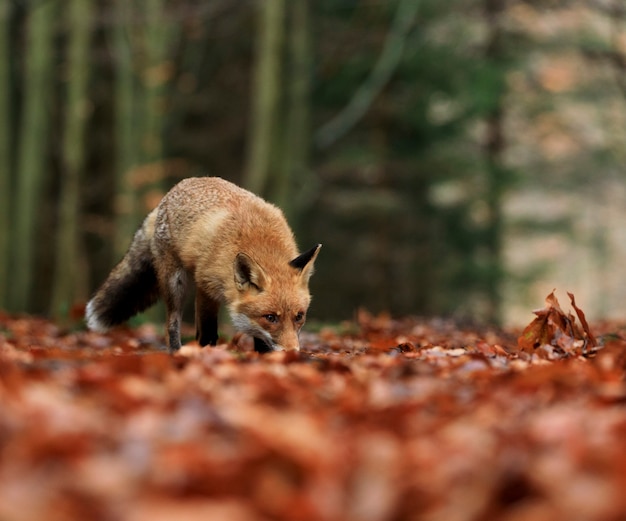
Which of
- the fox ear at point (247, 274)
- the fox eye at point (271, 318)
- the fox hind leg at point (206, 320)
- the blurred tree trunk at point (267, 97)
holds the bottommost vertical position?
the fox hind leg at point (206, 320)

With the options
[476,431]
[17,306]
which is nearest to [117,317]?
[476,431]

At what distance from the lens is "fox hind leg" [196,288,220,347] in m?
7.66

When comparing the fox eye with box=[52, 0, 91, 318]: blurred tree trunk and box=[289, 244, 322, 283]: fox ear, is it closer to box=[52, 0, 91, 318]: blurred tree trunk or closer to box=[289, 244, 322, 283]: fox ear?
box=[289, 244, 322, 283]: fox ear

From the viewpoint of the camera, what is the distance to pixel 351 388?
12.8ft

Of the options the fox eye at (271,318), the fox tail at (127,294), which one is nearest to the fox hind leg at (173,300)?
the fox tail at (127,294)

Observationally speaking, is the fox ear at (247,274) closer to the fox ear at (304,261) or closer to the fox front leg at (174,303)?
the fox ear at (304,261)

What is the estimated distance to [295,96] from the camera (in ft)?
55.1

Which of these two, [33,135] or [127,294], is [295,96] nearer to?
[33,135]

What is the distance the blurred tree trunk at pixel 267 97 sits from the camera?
15531mm

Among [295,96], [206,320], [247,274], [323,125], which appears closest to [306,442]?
[247,274]

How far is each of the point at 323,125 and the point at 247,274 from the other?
17.3m

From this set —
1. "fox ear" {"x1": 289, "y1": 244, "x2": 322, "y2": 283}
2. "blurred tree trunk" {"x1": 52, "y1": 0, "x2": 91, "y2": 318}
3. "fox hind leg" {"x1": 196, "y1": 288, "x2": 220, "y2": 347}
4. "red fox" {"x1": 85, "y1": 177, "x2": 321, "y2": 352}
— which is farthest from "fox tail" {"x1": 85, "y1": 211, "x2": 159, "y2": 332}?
"blurred tree trunk" {"x1": 52, "y1": 0, "x2": 91, "y2": 318}

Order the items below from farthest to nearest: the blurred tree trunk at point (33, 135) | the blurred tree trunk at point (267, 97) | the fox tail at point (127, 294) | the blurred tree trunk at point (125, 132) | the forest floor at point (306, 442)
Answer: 1. the blurred tree trunk at point (33, 135)
2. the blurred tree trunk at point (125, 132)
3. the blurred tree trunk at point (267, 97)
4. the fox tail at point (127, 294)
5. the forest floor at point (306, 442)

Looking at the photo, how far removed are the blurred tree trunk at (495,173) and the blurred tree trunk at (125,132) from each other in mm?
8928
